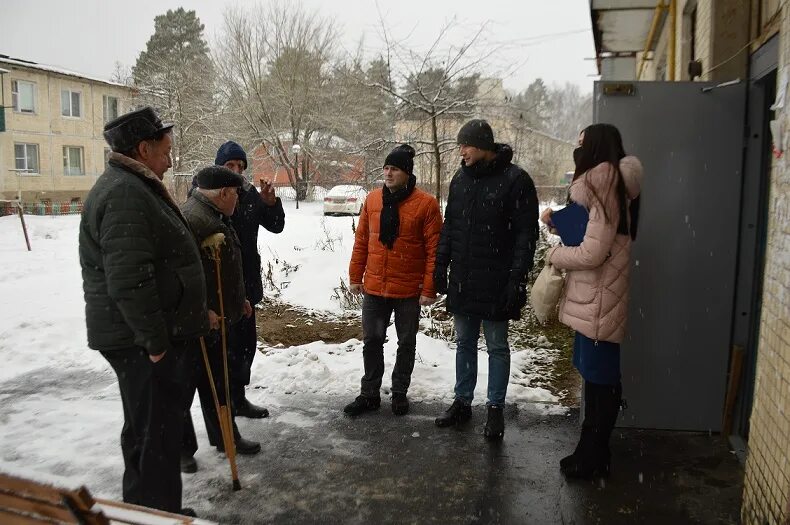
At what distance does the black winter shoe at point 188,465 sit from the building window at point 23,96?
3194 cm

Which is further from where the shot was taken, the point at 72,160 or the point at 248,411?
the point at 72,160

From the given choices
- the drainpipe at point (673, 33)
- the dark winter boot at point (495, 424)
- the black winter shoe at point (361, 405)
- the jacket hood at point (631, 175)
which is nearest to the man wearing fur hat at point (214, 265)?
the black winter shoe at point (361, 405)

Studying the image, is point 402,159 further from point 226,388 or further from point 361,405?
point 226,388

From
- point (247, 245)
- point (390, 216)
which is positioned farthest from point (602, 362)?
point (247, 245)

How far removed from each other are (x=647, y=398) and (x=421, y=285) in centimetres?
179

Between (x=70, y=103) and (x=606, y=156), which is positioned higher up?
(x=70, y=103)

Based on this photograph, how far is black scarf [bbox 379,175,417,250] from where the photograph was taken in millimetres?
4730

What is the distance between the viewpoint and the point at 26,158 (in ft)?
101

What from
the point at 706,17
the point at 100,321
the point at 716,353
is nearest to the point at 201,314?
the point at 100,321

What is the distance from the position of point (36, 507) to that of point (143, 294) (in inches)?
44.8

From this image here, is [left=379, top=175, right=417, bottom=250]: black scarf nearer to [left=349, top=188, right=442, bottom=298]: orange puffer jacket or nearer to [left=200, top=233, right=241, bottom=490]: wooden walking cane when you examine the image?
[left=349, top=188, right=442, bottom=298]: orange puffer jacket

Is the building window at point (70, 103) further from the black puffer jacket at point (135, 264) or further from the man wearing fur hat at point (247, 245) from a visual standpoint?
the black puffer jacket at point (135, 264)

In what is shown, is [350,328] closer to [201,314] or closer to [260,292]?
[260,292]

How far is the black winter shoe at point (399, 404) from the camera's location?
484cm
